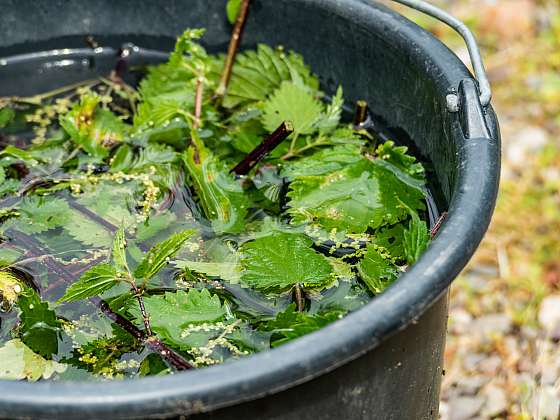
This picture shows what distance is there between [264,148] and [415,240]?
0.41 meters

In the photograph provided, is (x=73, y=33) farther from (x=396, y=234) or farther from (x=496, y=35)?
(x=496, y=35)

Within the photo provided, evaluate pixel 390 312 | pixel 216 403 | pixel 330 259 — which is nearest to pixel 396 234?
pixel 330 259

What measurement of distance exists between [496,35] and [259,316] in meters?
2.31

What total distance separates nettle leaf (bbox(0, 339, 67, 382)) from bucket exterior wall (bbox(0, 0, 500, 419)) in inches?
13.8

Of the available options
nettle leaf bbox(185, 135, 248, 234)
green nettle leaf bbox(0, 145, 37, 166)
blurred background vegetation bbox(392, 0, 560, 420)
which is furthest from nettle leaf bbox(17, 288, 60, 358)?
blurred background vegetation bbox(392, 0, 560, 420)

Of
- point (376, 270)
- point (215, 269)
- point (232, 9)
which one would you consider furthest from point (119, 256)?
point (232, 9)

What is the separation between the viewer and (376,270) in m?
1.28

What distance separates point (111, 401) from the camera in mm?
810

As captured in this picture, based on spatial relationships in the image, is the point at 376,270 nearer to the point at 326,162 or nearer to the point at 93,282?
the point at 326,162

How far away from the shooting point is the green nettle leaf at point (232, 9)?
175cm

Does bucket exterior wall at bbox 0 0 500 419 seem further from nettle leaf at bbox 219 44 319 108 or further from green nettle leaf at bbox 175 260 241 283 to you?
green nettle leaf at bbox 175 260 241 283

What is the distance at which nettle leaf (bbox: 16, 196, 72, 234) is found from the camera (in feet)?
4.70

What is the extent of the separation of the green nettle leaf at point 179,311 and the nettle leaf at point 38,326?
0.39 feet

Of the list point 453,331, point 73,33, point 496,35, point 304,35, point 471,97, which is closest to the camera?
point 471,97
